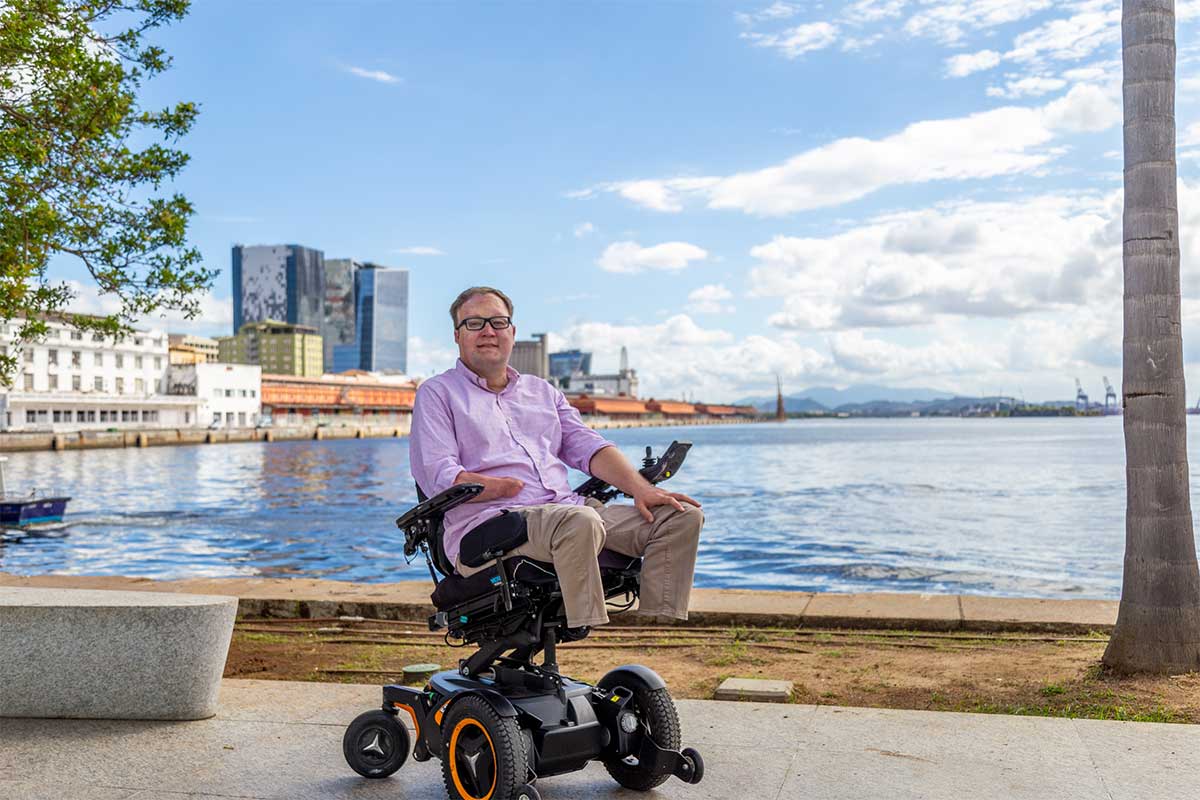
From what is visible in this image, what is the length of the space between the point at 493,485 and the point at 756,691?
235 centimetres

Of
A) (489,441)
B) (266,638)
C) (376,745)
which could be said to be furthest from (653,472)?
(266,638)

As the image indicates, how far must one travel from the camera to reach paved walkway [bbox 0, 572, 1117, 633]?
7.79 meters

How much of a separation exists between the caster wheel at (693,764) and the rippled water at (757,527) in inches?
527

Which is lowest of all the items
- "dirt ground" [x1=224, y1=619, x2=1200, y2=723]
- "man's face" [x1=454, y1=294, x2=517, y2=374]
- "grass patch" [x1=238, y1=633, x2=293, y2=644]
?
"grass patch" [x1=238, y1=633, x2=293, y2=644]

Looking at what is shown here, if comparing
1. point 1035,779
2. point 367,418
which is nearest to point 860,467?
point 1035,779

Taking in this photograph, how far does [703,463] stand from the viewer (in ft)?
234

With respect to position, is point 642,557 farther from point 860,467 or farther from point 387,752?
point 860,467

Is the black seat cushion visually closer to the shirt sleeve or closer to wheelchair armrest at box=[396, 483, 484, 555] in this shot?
wheelchair armrest at box=[396, 483, 484, 555]

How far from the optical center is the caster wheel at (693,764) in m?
3.74

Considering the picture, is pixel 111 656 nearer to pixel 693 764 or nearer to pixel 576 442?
pixel 576 442

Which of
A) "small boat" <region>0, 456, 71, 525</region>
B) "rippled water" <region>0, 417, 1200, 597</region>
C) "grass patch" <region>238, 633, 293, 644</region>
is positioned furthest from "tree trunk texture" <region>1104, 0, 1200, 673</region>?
"small boat" <region>0, 456, 71, 525</region>

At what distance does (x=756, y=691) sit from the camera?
536cm

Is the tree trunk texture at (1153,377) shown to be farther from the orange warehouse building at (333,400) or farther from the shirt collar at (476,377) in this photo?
the orange warehouse building at (333,400)

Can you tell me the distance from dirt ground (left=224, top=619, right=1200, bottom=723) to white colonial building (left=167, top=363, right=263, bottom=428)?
109916mm
